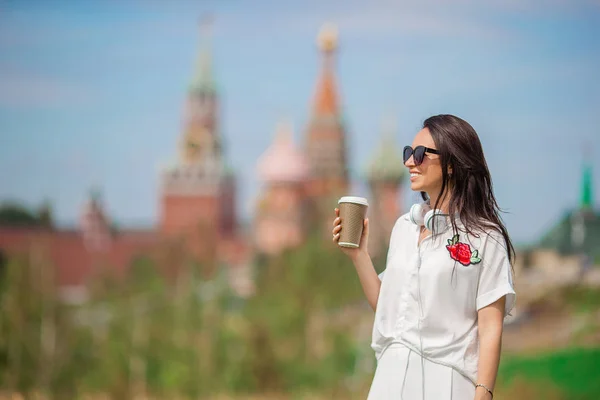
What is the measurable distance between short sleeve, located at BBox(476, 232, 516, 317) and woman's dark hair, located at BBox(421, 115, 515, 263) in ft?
0.13

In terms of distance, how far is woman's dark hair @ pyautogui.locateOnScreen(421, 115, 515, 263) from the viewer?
1.54 m

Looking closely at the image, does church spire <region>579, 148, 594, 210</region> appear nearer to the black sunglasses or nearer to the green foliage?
the green foliage

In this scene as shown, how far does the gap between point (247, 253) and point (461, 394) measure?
97.4 ft

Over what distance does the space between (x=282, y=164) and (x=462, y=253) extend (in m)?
31.7

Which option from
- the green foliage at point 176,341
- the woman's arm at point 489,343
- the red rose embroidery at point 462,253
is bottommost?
the green foliage at point 176,341

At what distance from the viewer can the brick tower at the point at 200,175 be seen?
36.5 meters

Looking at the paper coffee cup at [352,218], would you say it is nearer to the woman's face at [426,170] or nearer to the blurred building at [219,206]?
the woman's face at [426,170]

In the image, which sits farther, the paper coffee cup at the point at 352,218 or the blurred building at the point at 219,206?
the blurred building at the point at 219,206

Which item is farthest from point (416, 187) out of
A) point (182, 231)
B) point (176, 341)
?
point (182, 231)

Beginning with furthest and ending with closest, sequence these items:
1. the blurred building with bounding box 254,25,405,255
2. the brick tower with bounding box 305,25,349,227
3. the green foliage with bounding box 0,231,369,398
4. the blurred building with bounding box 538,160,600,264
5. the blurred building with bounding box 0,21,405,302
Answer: the brick tower with bounding box 305,25,349,227, the blurred building with bounding box 254,25,405,255, the blurred building with bounding box 0,21,405,302, the green foliage with bounding box 0,231,369,398, the blurred building with bounding box 538,160,600,264

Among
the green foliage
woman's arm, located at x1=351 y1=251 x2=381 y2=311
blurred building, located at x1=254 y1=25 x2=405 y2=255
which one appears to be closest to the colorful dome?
blurred building, located at x1=254 y1=25 x2=405 y2=255

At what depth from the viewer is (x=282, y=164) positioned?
109 feet

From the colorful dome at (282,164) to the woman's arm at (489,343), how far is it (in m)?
31.0

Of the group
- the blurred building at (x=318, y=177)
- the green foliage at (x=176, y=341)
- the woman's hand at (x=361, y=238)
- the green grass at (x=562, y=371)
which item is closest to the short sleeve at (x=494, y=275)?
the woman's hand at (x=361, y=238)
